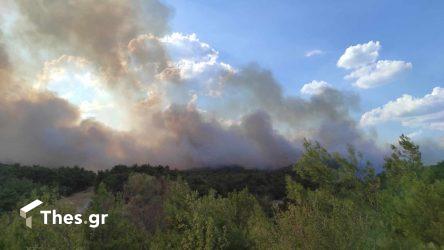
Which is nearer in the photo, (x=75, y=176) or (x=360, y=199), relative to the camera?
(x=360, y=199)

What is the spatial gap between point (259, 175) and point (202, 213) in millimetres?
85334

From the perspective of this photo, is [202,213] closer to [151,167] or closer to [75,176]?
[151,167]

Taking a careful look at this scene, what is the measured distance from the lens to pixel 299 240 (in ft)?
56.4

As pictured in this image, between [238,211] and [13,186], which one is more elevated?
[13,186]

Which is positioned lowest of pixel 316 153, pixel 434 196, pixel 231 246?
pixel 231 246

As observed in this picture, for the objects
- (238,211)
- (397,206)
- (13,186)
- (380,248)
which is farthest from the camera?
(13,186)

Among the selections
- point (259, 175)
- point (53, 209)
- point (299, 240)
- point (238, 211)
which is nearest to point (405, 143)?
point (238, 211)

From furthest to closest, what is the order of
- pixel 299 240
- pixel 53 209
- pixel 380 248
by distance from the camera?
1. pixel 53 209
2. pixel 299 240
3. pixel 380 248

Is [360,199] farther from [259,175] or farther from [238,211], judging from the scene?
[259,175]

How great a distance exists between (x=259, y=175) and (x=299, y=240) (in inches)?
3651

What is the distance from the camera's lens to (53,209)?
→ 26.1m

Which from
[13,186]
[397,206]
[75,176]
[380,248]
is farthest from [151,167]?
[380,248]

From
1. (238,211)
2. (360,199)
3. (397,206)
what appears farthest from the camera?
(238,211)

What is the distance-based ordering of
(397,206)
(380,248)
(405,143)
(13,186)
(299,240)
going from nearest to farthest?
(380,248) → (299,240) → (397,206) → (405,143) → (13,186)
